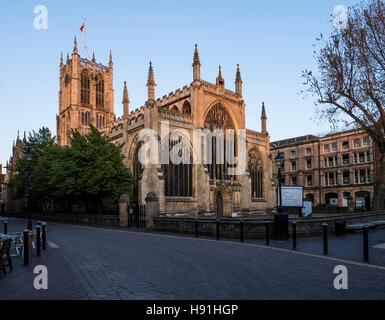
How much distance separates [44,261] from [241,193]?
29764mm

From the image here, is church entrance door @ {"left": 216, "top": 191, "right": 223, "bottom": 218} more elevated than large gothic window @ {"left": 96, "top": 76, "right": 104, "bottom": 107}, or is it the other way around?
large gothic window @ {"left": 96, "top": 76, "right": 104, "bottom": 107}

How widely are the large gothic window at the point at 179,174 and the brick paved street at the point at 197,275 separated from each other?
18.9 m

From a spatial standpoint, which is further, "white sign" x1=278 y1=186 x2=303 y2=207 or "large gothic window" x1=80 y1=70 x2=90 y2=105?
"large gothic window" x1=80 y1=70 x2=90 y2=105

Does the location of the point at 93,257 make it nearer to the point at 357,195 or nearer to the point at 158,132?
the point at 158,132

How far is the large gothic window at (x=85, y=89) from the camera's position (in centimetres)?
6225

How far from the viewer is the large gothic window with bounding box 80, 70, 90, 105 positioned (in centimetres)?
6225

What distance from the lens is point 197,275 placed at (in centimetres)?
666

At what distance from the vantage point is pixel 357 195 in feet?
157

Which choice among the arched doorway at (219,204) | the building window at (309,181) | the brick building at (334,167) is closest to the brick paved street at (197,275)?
the arched doorway at (219,204)

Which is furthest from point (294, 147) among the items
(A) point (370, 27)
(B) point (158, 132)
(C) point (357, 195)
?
(A) point (370, 27)

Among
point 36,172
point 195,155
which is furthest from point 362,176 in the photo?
point 36,172

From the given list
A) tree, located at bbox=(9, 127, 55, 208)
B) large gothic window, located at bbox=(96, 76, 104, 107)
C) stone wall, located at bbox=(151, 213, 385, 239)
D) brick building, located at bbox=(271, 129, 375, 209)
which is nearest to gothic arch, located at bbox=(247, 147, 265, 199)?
brick building, located at bbox=(271, 129, 375, 209)

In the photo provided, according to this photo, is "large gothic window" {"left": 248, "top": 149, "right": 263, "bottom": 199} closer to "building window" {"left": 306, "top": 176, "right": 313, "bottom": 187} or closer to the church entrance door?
the church entrance door

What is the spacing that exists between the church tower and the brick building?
119 feet
